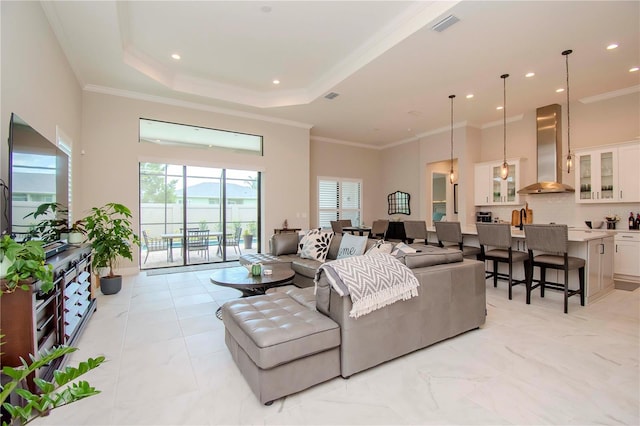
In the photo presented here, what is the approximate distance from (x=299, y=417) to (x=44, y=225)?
9.35ft

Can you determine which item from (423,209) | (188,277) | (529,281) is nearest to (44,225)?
(188,277)

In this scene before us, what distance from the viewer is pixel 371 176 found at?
9.84 meters

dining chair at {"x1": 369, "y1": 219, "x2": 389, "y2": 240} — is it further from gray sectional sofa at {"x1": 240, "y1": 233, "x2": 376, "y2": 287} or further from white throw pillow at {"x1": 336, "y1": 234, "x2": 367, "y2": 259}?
white throw pillow at {"x1": 336, "y1": 234, "x2": 367, "y2": 259}

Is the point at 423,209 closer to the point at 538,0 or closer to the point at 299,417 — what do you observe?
the point at 538,0

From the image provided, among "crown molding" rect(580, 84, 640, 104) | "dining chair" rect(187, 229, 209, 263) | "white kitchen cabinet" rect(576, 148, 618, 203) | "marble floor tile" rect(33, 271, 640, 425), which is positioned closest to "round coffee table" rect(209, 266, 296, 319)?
"marble floor tile" rect(33, 271, 640, 425)

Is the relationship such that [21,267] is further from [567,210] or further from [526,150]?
[526,150]

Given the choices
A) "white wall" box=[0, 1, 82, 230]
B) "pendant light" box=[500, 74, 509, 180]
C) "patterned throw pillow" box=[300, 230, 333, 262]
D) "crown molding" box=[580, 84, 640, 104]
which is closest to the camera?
"white wall" box=[0, 1, 82, 230]

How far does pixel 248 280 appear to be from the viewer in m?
3.35

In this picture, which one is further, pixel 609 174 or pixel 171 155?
pixel 171 155

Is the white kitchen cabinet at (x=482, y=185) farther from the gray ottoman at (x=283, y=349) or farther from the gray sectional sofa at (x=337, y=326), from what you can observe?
the gray ottoman at (x=283, y=349)

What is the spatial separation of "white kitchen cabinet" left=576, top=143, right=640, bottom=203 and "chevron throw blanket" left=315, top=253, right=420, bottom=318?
5.19m

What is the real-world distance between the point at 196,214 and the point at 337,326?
524 cm

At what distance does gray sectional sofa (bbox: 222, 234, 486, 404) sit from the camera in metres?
1.97

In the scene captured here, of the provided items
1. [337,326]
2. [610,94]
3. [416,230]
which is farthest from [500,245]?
[610,94]
